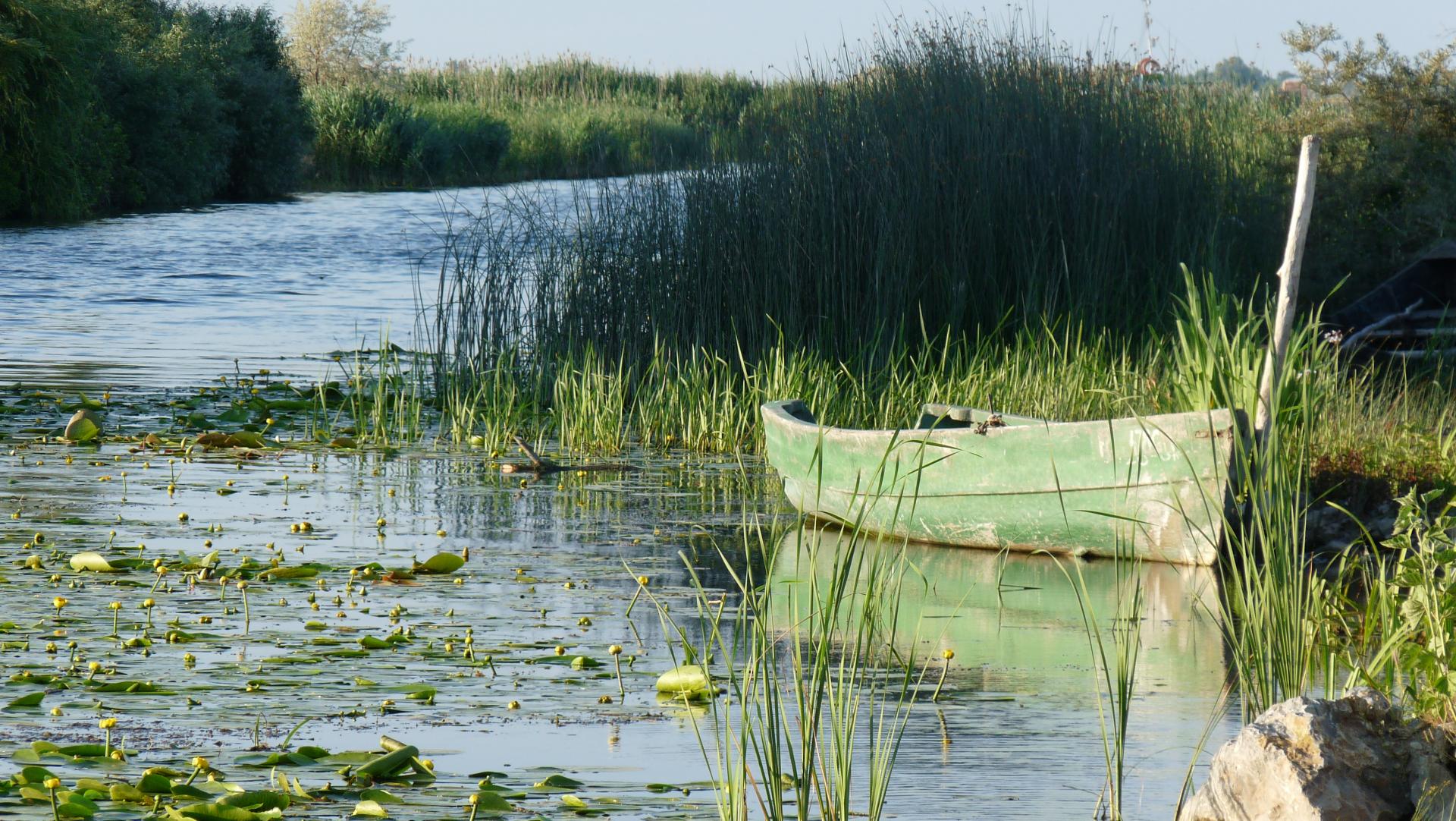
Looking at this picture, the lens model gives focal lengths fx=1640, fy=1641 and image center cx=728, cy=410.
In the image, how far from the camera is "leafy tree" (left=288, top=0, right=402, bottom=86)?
2635 inches

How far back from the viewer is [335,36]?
6900 centimetres

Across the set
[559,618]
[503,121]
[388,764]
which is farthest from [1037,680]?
[503,121]

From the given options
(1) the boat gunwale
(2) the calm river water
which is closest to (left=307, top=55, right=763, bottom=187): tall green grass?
(2) the calm river water

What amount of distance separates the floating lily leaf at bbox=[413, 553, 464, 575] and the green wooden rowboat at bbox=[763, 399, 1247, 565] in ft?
4.74

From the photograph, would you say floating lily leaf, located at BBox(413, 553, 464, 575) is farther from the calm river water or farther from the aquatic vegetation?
the calm river water

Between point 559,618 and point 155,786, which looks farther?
point 559,618

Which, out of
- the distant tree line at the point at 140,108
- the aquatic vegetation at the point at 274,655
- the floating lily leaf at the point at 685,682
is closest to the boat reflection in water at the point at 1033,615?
the floating lily leaf at the point at 685,682

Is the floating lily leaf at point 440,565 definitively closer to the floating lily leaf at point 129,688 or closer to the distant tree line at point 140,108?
the floating lily leaf at point 129,688

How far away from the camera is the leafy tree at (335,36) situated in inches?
2635

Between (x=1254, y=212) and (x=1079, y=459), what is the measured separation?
6157 millimetres

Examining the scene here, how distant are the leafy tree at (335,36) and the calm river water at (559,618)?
56.7 meters

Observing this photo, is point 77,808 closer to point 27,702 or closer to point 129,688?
point 27,702

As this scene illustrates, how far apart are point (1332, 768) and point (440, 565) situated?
3.59 metres

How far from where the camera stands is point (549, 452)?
936cm
